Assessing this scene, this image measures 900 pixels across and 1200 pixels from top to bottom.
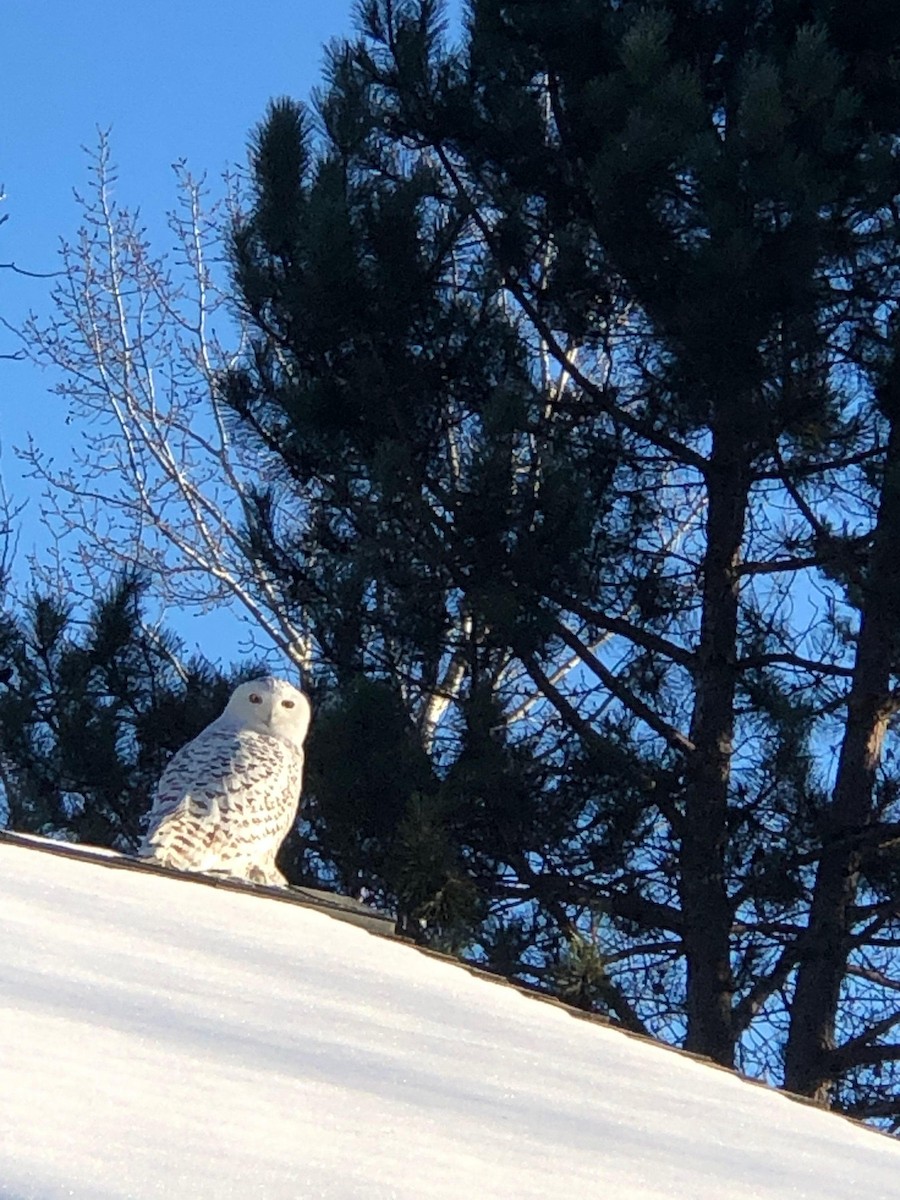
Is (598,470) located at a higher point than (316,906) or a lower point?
higher

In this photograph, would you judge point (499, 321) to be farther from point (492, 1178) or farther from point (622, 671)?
point (492, 1178)

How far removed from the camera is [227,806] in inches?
177

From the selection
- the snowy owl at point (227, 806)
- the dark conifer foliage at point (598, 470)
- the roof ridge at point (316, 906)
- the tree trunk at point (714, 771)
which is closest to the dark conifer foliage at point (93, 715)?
the dark conifer foliage at point (598, 470)

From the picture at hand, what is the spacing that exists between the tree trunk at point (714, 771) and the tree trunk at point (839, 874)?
33cm

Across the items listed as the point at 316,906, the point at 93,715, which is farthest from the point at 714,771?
the point at 316,906

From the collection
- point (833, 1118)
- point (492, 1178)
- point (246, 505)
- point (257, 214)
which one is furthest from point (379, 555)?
point (492, 1178)

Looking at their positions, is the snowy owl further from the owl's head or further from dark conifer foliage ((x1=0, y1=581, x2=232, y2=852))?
dark conifer foliage ((x1=0, y1=581, x2=232, y2=852))

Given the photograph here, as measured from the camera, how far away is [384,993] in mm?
3025

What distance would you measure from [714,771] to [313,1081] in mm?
5277

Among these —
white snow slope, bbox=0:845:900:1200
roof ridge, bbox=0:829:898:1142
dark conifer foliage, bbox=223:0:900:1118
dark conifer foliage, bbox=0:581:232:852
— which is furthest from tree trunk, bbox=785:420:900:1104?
white snow slope, bbox=0:845:900:1200

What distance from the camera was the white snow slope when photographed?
191cm

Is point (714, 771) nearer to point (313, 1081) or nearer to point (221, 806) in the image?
point (221, 806)

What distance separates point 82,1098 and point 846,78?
634cm

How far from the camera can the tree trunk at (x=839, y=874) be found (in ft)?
23.8
